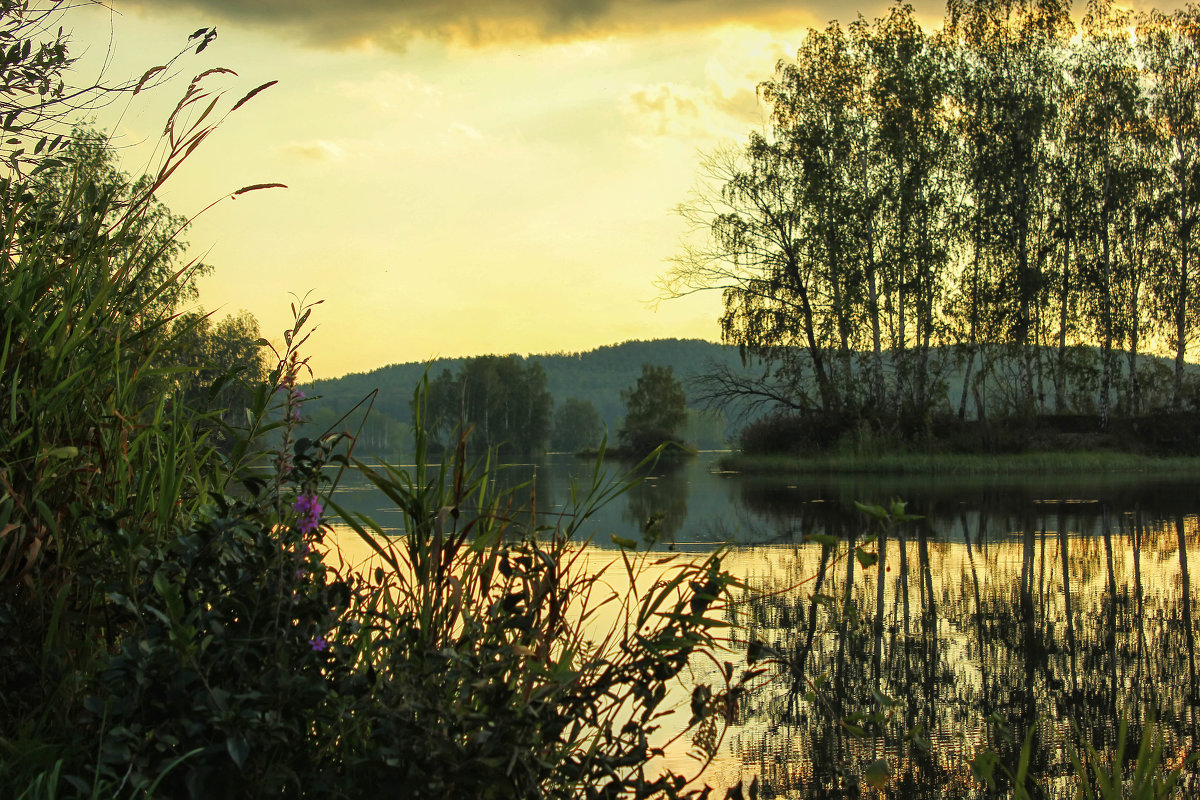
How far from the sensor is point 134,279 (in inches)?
117

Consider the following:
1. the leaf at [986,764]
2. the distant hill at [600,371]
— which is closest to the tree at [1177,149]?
the leaf at [986,764]

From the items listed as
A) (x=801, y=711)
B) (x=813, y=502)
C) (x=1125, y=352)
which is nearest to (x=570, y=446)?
(x=1125, y=352)

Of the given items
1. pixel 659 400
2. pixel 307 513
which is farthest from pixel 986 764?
pixel 659 400

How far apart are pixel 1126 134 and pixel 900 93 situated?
25.4 ft

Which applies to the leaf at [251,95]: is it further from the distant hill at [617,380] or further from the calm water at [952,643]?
the distant hill at [617,380]

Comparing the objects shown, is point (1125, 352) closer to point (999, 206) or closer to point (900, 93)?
point (999, 206)

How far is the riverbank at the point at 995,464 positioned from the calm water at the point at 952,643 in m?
11.2

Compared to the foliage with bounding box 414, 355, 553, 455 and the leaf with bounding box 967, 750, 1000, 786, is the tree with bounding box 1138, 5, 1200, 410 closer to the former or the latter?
the leaf with bounding box 967, 750, 1000, 786

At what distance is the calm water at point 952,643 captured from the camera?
3416mm

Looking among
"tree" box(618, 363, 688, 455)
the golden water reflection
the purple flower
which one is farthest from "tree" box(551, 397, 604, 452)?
the purple flower

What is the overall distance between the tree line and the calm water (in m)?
16.7

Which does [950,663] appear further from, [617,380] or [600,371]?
[600,371]

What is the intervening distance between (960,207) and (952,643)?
25743mm

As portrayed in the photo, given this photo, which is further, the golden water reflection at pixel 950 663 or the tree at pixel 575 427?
the tree at pixel 575 427
